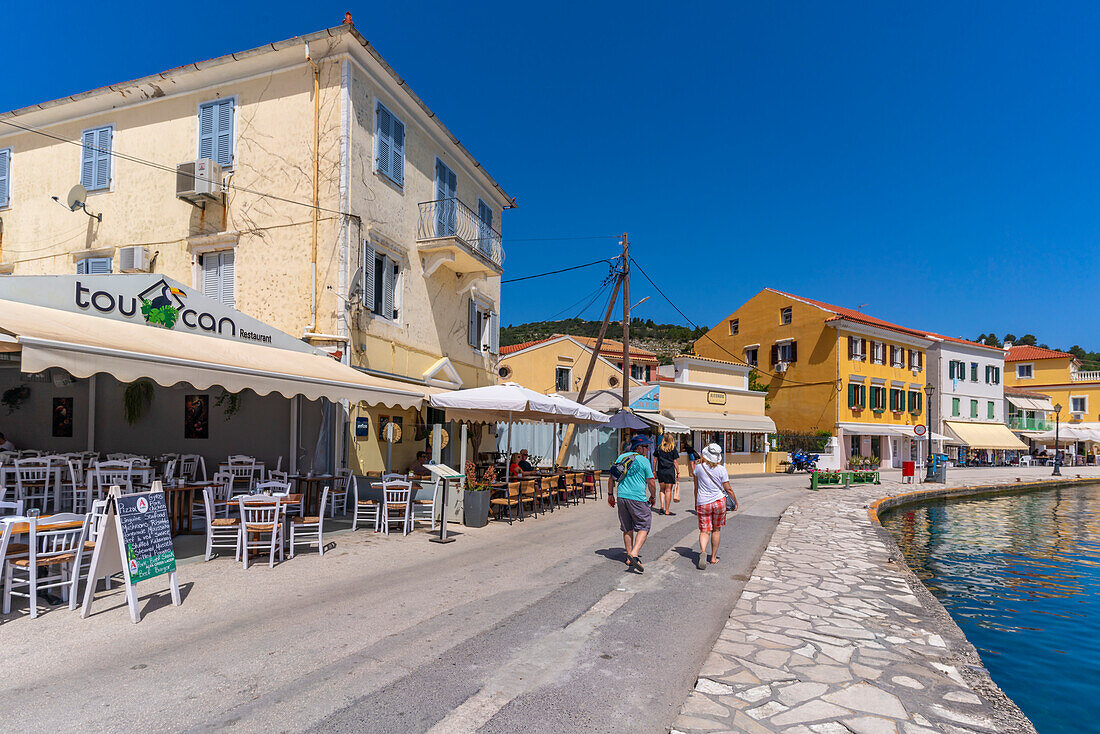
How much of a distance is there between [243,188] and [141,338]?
24.1ft

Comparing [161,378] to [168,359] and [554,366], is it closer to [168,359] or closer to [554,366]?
[168,359]

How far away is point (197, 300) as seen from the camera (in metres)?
11.0

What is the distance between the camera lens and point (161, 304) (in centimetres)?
1034

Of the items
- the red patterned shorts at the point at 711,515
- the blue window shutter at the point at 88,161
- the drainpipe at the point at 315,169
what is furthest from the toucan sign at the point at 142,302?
the red patterned shorts at the point at 711,515

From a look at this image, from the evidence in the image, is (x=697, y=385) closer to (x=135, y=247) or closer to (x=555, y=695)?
Answer: (x=135, y=247)

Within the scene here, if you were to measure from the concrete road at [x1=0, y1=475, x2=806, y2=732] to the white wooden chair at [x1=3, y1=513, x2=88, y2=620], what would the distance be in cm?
23

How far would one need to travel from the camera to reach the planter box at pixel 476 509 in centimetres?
1159

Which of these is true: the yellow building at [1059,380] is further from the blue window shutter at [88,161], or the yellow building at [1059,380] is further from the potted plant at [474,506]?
the blue window shutter at [88,161]

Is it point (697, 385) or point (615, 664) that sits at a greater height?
point (697, 385)

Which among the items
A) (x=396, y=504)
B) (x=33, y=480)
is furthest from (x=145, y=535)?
(x=33, y=480)

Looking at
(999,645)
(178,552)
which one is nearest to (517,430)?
(178,552)

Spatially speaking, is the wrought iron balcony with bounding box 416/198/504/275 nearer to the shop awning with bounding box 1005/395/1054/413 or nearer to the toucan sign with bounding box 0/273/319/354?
the toucan sign with bounding box 0/273/319/354

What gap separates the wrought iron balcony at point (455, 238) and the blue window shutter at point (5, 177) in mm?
10968

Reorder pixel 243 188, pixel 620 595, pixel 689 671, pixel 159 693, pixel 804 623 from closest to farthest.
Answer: pixel 159 693 → pixel 689 671 → pixel 804 623 → pixel 620 595 → pixel 243 188
